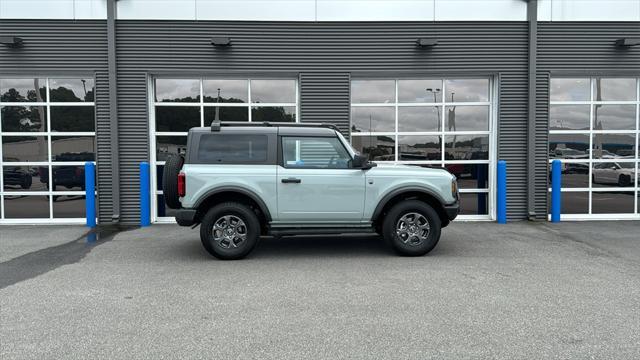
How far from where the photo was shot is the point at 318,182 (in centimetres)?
712

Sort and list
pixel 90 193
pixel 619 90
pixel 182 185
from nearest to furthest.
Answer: pixel 182 185
pixel 90 193
pixel 619 90

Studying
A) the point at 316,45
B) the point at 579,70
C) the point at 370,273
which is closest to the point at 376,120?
the point at 316,45

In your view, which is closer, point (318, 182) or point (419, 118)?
point (318, 182)

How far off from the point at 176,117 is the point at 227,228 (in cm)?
458

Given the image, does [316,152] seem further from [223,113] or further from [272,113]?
[223,113]

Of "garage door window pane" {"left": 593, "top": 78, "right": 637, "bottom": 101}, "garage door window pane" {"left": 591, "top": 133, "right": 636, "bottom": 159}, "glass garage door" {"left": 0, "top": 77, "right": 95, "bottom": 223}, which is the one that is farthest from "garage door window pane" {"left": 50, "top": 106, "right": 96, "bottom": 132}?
"garage door window pane" {"left": 593, "top": 78, "right": 637, "bottom": 101}

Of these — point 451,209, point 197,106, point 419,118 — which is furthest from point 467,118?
point 197,106

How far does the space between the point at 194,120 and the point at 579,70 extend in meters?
8.56

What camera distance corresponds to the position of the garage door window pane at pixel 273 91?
10.8 meters

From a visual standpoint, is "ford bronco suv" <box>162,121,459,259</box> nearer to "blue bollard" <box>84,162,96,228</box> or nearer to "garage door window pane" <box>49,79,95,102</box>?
"blue bollard" <box>84,162,96,228</box>

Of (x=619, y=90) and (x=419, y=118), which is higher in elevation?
(x=619, y=90)

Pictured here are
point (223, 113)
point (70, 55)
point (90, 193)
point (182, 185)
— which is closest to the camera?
point (182, 185)

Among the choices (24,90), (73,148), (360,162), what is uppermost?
(24,90)

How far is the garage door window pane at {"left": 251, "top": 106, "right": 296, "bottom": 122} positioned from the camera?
10.8 meters
